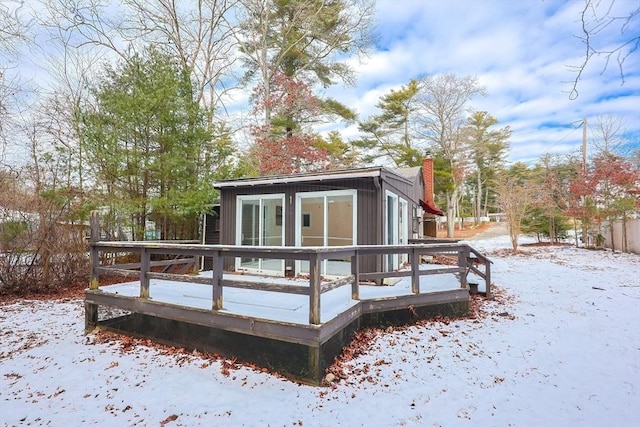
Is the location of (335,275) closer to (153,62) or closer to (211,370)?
(211,370)

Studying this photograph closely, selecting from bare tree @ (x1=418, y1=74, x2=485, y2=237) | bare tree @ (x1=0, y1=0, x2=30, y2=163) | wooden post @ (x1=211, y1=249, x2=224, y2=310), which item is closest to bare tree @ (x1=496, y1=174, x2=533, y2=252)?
bare tree @ (x1=418, y1=74, x2=485, y2=237)

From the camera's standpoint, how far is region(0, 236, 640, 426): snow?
9.40ft

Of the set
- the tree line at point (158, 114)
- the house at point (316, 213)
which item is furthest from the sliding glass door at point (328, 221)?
the tree line at point (158, 114)

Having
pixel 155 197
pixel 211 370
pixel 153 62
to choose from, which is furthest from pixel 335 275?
pixel 153 62

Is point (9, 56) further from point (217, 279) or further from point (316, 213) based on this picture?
point (316, 213)

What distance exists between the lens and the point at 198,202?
8766mm

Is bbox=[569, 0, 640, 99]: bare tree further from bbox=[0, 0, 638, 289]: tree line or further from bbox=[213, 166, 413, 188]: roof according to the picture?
bbox=[0, 0, 638, 289]: tree line

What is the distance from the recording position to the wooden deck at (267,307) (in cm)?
353

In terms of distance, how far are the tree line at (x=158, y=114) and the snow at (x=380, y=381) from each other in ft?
11.5

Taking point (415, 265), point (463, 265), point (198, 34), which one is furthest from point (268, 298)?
point (198, 34)

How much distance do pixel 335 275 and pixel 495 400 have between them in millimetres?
4332

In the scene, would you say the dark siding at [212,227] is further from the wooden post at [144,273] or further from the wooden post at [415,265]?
the wooden post at [415,265]

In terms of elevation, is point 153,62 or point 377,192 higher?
point 153,62

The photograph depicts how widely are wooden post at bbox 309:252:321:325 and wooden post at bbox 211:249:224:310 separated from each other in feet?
4.37
